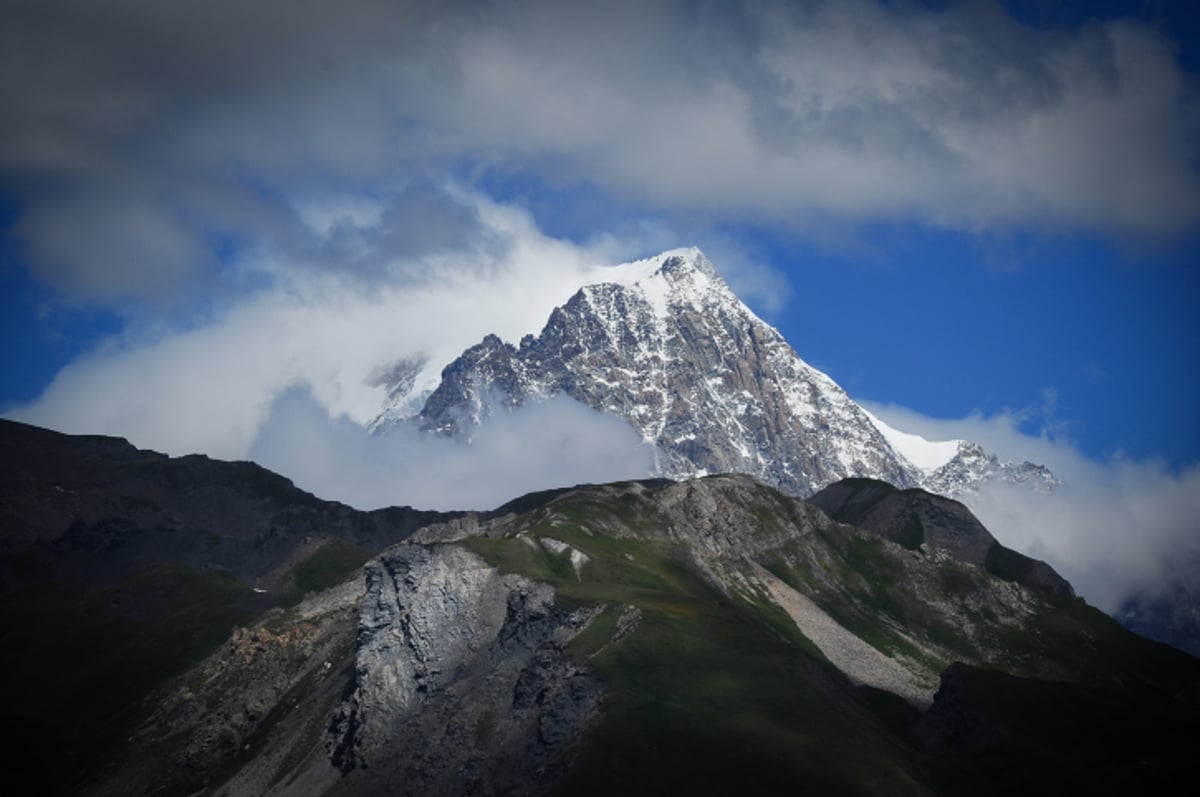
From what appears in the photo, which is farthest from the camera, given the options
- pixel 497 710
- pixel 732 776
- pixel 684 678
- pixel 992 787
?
pixel 497 710

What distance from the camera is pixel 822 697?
171 meters

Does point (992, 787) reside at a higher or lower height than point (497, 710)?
higher

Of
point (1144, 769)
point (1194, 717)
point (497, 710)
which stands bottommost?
point (497, 710)

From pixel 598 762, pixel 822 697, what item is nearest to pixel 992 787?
pixel 822 697

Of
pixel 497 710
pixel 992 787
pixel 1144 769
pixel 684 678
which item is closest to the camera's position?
pixel 1144 769

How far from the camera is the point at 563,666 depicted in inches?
7259

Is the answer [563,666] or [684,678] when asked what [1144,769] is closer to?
[684,678]

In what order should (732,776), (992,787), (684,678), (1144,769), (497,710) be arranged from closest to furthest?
(732,776) < (1144,769) < (992,787) < (684,678) < (497,710)

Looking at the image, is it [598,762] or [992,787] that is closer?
[598,762]

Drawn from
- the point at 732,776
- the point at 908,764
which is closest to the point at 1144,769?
the point at 908,764

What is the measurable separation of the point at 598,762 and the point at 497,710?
1550 inches

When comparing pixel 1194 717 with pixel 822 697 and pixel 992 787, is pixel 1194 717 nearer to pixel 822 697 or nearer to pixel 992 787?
pixel 992 787

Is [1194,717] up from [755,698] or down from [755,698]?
up

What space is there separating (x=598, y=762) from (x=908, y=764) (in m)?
48.6
